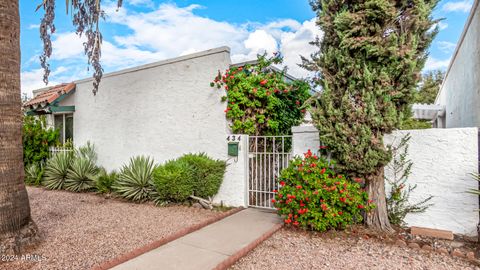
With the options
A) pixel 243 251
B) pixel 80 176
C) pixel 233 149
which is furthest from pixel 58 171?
pixel 243 251

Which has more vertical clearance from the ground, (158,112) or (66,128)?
(158,112)

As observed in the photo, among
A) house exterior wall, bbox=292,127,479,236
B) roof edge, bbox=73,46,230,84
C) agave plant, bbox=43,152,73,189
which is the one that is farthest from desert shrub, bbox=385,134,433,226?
agave plant, bbox=43,152,73,189

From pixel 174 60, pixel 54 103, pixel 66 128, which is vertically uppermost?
pixel 174 60

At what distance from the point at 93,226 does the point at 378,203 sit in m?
5.51

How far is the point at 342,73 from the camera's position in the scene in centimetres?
496

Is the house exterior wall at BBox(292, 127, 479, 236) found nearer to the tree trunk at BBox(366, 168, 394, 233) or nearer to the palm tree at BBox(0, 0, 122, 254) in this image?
the tree trunk at BBox(366, 168, 394, 233)

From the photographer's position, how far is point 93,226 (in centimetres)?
524

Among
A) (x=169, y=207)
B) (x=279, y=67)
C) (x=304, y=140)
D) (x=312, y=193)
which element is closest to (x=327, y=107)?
(x=304, y=140)

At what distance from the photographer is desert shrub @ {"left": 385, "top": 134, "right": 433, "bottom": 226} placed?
5129 mm

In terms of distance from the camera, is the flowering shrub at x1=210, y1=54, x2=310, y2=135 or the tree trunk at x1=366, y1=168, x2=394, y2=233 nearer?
the tree trunk at x1=366, y1=168, x2=394, y2=233

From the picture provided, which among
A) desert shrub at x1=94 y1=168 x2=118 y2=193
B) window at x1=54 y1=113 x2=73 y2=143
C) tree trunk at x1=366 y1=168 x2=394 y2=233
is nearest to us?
tree trunk at x1=366 y1=168 x2=394 y2=233

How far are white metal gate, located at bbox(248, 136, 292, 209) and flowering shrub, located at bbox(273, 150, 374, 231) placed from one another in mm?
1575

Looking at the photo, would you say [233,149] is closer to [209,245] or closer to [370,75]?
[209,245]

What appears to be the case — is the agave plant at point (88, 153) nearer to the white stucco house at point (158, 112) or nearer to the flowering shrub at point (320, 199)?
the white stucco house at point (158, 112)
